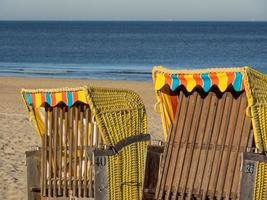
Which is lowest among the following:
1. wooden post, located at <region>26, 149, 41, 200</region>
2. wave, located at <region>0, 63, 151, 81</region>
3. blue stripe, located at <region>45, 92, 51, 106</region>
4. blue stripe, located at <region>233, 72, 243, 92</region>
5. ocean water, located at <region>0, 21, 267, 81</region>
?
wooden post, located at <region>26, 149, 41, 200</region>

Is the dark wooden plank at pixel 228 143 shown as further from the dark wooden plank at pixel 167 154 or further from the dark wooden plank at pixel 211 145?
the dark wooden plank at pixel 167 154

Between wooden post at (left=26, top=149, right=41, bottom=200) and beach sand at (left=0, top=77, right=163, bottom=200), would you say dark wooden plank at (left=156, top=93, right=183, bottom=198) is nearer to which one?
wooden post at (left=26, top=149, right=41, bottom=200)

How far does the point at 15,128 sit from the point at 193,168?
8.69m

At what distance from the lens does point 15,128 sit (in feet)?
47.4

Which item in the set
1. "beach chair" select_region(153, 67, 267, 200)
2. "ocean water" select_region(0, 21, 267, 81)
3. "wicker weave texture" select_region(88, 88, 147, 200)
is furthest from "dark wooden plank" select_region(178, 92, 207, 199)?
"ocean water" select_region(0, 21, 267, 81)

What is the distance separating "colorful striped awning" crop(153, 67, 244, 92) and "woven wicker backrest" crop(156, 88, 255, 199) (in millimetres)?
174

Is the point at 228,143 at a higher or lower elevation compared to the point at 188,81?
lower

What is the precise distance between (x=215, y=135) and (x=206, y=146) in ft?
0.43

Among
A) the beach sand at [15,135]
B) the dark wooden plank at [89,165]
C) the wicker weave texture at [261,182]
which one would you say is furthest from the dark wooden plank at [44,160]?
the wicker weave texture at [261,182]

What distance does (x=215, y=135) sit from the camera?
20.4 feet

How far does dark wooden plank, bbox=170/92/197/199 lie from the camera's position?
634cm

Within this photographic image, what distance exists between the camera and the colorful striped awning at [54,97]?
22.7 feet

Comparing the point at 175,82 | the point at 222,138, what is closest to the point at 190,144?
the point at 222,138

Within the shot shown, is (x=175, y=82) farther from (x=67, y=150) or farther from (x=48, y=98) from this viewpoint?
(x=67, y=150)
